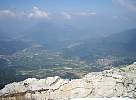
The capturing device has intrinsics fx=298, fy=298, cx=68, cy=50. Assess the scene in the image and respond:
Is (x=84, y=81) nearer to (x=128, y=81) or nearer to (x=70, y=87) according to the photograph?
(x=70, y=87)

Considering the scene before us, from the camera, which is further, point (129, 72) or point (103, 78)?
point (129, 72)

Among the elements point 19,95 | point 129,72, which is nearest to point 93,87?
point 129,72

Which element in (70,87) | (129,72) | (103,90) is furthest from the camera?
(129,72)

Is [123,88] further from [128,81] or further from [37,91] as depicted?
[37,91]

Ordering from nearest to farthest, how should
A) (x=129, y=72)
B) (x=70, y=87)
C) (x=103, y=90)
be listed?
1. (x=103, y=90)
2. (x=70, y=87)
3. (x=129, y=72)

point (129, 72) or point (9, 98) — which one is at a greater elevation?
point (129, 72)

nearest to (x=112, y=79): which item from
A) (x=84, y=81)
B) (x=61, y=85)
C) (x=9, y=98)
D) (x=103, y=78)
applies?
(x=103, y=78)
